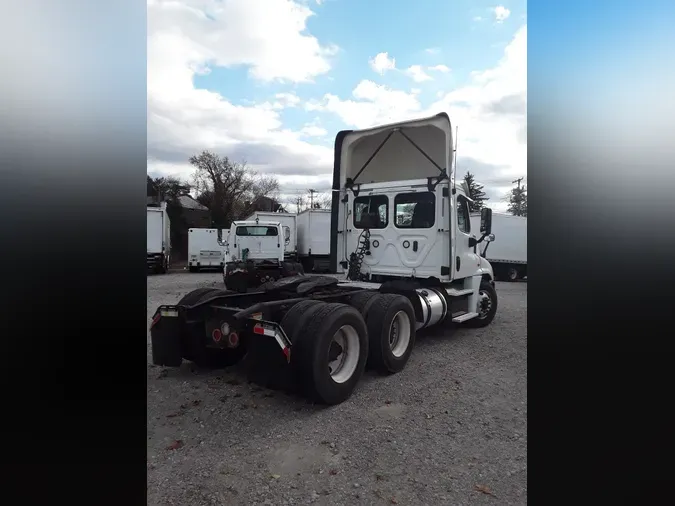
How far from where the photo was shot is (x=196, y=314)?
17.3 ft

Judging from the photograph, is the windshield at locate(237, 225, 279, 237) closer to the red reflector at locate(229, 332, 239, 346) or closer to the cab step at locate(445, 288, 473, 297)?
the cab step at locate(445, 288, 473, 297)

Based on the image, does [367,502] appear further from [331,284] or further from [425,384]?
[331,284]

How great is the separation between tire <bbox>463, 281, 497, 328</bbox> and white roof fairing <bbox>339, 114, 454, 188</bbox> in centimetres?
289

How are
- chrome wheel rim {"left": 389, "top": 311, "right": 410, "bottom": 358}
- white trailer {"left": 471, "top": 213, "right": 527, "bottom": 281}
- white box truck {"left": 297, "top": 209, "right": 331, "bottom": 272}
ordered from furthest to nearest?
white box truck {"left": 297, "top": 209, "right": 331, "bottom": 272}, white trailer {"left": 471, "top": 213, "right": 527, "bottom": 281}, chrome wheel rim {"left": 389, "top": 311, "right": 410, "bottom": 358}

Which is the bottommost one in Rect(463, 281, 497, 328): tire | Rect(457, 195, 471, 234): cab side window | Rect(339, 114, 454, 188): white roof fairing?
Rect(463, 281, 497, 328): tire

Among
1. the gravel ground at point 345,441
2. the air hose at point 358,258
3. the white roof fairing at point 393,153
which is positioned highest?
the white roof fairing at point 393,153

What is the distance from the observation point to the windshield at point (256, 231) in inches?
658

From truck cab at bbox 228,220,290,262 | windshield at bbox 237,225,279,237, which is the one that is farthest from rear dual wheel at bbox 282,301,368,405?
windshield at bbox 237,225,279,237

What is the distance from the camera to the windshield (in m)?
16.7

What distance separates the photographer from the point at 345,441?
151 inches

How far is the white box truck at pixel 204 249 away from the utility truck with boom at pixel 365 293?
56.7 feet

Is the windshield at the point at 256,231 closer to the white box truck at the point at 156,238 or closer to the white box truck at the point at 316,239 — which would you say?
the white box truck at the point at 316,239

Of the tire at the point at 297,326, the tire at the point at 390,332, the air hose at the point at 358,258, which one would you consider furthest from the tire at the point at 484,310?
the tire at the point at 297,326
